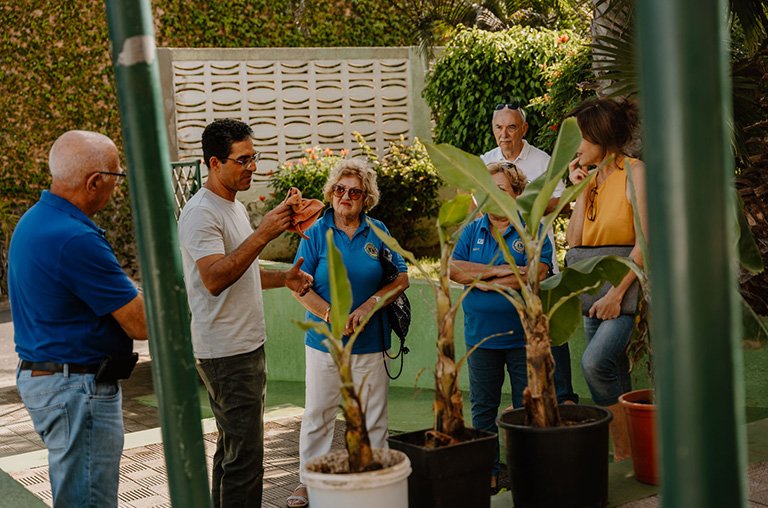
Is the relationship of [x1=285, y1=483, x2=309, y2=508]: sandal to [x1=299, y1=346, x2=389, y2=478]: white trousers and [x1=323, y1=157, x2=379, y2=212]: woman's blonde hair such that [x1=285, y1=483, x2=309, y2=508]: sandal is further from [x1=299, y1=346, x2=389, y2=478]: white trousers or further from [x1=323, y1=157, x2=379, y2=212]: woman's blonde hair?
[x1=323, y1=157, x2=379, y2=212]: woman's blonde hair

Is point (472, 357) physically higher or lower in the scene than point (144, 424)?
higher

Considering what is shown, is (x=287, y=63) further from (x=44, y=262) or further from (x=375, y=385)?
(x=44, y=262)

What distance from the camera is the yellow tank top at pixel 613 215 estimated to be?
13.5ft

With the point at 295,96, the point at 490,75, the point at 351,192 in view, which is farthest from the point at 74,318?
the point at 295,96

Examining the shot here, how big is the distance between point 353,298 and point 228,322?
931 mm

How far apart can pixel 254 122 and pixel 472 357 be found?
8.30m

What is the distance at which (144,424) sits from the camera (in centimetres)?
729

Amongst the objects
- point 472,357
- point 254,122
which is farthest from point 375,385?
point 254,122

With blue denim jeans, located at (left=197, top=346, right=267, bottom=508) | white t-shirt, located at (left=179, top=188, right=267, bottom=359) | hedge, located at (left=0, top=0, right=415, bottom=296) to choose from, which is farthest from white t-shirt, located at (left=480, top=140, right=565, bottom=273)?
hedge, located at (left=0, top=0, right=415, bottom=296)

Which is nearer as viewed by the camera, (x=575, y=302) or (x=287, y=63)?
(x=575, y=302)

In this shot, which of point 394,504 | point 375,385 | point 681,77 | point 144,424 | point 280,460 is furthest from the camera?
point 144,424

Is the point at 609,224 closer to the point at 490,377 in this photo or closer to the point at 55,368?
the point at 490,377

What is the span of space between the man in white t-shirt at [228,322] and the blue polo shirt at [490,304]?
125cm

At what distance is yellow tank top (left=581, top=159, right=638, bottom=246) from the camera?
413 cm
